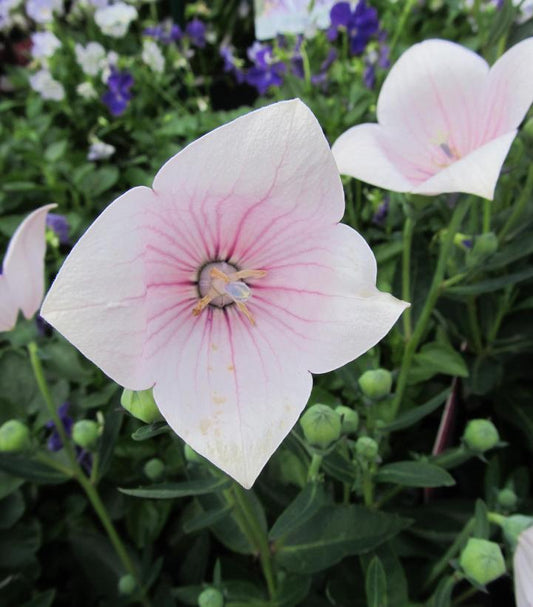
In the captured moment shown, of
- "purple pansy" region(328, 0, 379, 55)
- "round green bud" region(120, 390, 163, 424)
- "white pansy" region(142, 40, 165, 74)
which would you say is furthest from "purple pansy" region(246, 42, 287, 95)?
"round green bud" region(120, 390, 163, 424)

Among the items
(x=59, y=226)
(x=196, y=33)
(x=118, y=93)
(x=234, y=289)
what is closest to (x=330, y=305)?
(x=234, y=289)

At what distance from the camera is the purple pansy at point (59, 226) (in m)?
1.50

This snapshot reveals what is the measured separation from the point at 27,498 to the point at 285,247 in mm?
811

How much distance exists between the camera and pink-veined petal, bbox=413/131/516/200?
2.24 ft

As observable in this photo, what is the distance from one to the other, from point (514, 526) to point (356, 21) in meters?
1.42

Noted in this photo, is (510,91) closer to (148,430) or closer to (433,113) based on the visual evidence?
(433,113)

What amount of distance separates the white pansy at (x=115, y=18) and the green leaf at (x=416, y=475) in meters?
2.02

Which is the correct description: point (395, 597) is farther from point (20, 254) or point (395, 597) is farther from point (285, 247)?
point (20, 254)

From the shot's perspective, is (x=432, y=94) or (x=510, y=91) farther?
(x=432, y=94)

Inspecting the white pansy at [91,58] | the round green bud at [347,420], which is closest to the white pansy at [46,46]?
the white pansy at [91,58]

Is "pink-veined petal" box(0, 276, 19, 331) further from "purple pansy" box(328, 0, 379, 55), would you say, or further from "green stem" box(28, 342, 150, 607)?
"purple pansy" box(328, 0, 379, 55)

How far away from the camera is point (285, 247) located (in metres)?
0.70

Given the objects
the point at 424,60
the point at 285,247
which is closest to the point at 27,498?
the point at 285,247

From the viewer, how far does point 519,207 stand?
3.67ft
